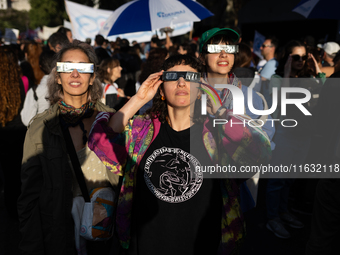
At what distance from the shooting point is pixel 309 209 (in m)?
4.67

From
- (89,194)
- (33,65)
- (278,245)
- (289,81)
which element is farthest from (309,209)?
(33,65)

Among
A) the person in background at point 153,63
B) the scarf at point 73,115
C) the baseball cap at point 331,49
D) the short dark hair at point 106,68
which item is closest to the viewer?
the scarf at point 73,115

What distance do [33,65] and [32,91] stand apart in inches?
62.2

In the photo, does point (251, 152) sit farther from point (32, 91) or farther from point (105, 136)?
point (32, 91)

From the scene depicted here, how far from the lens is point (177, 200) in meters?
2.11

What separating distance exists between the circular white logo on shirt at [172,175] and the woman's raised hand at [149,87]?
38cm

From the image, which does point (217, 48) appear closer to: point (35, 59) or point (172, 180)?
point (172, 180)

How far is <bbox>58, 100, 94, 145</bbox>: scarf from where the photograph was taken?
2479 mm

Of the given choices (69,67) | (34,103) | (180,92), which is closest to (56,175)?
(69,67)

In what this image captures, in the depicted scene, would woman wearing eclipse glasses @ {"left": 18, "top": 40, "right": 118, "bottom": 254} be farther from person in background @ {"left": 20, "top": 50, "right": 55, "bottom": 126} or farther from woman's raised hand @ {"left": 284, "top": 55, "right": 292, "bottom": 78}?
woman's raised hand @ {"left": 284, "top": 55, "right": 292, "bottom": 78}

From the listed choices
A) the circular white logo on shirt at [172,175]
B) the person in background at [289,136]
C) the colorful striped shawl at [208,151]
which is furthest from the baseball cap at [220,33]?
the person in background at [289,136]

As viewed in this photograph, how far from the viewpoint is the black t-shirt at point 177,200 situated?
211 centimetres

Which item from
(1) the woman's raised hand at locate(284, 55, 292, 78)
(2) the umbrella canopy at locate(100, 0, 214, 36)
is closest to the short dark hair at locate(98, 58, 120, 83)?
(2) the umbrella canopy at locate(100, 0, 214, 36)

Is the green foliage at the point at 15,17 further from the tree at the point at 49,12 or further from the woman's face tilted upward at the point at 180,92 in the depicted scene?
the woman's face tilted upward at the point at 180,92
